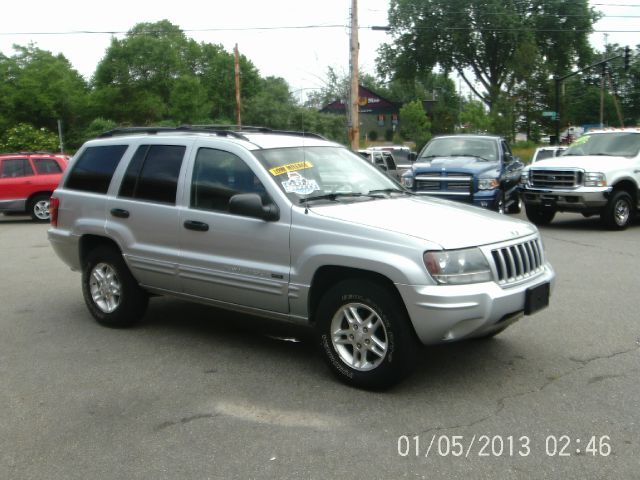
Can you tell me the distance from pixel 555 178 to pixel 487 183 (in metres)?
1.36

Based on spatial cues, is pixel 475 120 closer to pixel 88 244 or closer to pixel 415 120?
pixel 415 120

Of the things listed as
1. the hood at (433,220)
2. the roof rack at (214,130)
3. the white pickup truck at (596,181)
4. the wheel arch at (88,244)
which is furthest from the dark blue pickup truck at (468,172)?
the hood at (433,220)

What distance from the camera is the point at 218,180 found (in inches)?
231

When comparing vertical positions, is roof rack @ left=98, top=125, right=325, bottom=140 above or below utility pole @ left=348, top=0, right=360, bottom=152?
below

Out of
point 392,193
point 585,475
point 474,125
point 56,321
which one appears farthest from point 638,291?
point 474,125

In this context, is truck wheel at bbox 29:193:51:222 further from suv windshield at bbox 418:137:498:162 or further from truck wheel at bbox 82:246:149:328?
truck wheel at bbox 82:246:149:328

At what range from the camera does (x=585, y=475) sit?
3.70 m

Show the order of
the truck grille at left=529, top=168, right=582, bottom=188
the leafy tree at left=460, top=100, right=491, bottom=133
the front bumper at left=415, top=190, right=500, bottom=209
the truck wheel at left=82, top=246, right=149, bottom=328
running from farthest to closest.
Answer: the leafy tree at left=460, top=100, right=491, bottom=133, the front bumper at left=415, top=190, right=500, bottom=209, the truck grille at left=529, top=168, right=582, bottom=188, the truck wheel at left=82, top=246, right=149, bottom=328

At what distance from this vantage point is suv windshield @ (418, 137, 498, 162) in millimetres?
15047

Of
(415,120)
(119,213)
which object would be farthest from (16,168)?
(415,120)

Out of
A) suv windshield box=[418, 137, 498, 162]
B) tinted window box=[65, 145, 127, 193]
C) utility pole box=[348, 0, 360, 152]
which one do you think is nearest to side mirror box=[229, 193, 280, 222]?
tinted window box=[65, 145, 127, 193]

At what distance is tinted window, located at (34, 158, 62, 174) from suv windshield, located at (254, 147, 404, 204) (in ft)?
46.3

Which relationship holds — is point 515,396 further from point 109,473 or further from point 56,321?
point 56,321

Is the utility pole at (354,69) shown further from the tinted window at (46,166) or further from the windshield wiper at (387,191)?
the windshield wiper at (387,191)
